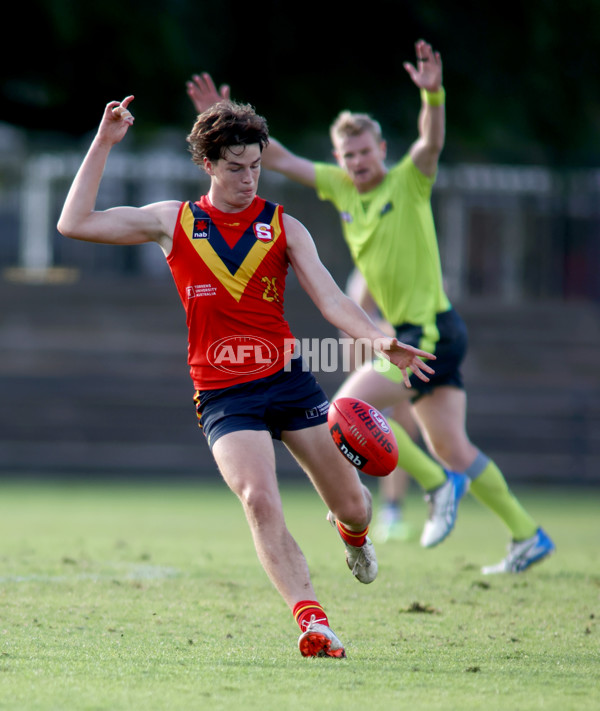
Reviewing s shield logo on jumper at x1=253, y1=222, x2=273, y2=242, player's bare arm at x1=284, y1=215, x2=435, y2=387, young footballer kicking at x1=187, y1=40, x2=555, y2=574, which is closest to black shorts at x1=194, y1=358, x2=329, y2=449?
player's bare arm at x1=284, y1=215, x2=435, y2=387

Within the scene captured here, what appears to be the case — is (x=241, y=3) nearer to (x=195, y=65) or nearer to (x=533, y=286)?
(x=195, y=65)

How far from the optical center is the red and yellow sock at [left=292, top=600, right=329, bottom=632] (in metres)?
4.32

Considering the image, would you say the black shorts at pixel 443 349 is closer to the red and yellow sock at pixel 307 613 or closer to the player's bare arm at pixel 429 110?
the player's bare arm at pixel 429 110

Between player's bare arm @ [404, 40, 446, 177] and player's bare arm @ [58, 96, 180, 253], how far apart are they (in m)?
2.16

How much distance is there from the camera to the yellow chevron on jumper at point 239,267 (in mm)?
4711

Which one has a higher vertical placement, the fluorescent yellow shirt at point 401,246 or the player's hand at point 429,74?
the player's hand at point 429,74

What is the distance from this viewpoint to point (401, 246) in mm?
6785

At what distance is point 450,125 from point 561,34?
5.57 feet

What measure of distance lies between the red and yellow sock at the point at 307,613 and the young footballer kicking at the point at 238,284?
24 cm

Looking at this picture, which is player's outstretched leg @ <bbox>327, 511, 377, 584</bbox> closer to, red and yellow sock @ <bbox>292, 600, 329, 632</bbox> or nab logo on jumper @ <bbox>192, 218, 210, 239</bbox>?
red and yellow sock @ <bbox>292, 600, 329, 632</bbox>

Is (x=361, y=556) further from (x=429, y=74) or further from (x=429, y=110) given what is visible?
(x=429, y=74)

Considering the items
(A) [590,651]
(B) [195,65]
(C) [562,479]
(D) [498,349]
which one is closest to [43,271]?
(B) [195,65]

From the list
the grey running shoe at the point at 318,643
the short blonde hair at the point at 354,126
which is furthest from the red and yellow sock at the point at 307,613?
the short blonde hair at the point at 354,126

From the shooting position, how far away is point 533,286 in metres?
19.4
